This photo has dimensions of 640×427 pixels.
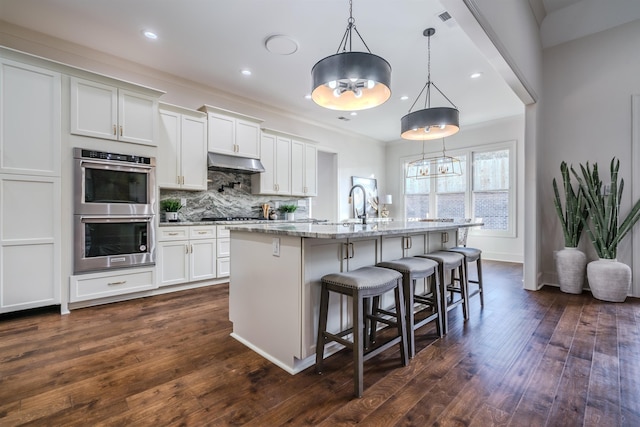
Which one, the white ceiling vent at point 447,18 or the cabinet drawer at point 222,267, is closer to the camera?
the white ceiling vent at point 447,18

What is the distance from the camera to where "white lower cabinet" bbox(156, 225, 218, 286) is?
12.1 feet

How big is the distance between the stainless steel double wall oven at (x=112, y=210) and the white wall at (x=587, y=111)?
5.23 meters

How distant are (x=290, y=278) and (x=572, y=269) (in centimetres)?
381

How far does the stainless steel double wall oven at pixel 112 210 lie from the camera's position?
309cm

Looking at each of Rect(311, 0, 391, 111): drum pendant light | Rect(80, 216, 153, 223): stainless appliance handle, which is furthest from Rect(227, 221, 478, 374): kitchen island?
Rect(80, 216, 153, 223): stainless appliance handle

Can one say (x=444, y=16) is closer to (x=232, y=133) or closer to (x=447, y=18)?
(x=447, y=18)

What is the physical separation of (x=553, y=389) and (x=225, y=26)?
4136mm

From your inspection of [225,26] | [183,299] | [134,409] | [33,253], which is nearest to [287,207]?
[183,299]

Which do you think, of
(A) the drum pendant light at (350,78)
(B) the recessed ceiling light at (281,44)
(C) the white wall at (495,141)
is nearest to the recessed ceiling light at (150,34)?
(B) the recessed ceiling light at (281,44)

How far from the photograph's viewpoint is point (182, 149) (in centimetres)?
407

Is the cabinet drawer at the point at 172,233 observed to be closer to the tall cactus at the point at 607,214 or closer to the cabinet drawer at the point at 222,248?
the cabinet drawer at the point at 222,248

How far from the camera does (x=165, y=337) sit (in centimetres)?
241

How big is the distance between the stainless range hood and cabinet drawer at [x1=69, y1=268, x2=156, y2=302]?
172cm

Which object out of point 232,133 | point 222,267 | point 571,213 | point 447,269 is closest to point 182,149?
point 232,133
